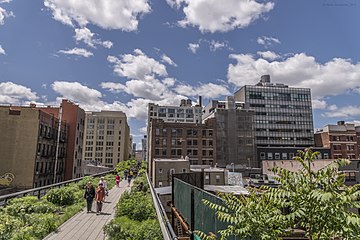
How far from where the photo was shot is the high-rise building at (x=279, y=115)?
315 ft

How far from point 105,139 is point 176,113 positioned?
128 ft

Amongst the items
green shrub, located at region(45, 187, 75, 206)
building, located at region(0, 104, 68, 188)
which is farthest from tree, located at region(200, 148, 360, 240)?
building, located at region(0, 104, 68, 188)

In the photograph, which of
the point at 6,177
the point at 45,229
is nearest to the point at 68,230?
the point at 45,229

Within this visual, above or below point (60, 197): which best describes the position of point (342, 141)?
above

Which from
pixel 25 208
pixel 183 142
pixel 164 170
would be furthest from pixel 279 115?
pixel 25 208

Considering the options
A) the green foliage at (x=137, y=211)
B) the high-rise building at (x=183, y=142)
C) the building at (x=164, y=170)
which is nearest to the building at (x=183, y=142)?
the high-rise building at (x=183, y=142)

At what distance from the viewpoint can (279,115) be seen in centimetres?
9862

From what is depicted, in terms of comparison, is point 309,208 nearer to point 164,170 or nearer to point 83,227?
point 83,227

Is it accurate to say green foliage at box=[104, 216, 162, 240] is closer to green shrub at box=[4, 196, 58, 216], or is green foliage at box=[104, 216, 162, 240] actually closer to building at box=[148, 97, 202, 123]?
green shrub at box=[4, 196, 58, 216]

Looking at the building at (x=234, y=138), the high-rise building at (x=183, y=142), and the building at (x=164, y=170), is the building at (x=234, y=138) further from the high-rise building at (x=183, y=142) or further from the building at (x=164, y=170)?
the building at (x=164, y=170)

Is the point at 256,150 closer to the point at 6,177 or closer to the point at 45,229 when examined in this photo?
the point at 6,177

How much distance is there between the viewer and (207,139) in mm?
79438

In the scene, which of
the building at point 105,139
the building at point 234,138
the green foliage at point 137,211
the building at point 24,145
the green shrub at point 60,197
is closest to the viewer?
the green foliage at point 137,211

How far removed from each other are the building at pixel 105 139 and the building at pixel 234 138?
62.7m
